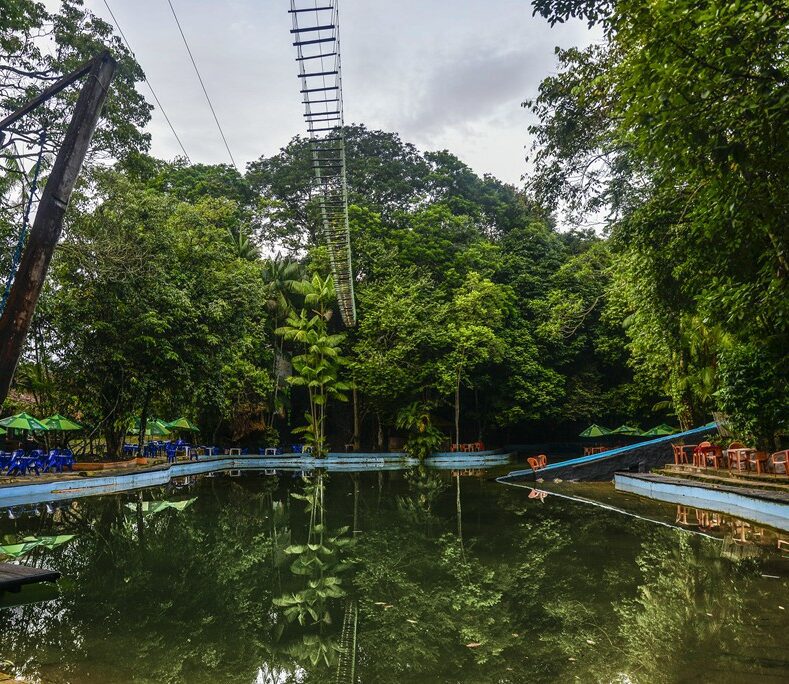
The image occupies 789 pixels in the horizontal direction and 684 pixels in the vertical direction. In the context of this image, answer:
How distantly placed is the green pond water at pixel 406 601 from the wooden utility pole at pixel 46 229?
206cm

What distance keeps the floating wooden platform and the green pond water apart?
16 cm

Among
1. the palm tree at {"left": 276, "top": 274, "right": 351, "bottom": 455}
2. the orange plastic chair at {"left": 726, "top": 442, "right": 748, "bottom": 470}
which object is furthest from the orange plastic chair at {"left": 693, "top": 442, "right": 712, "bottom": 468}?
the palm tree at {"left": 276, "top": 274, "right": 351, "bottom": 455}

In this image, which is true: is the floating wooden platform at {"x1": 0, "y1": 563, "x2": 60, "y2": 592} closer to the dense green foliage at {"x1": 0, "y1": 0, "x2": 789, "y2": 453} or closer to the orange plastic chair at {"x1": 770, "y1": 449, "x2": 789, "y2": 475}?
the dense green foliage at {"x1": 0, "y1": 0, "x2": 789, "y2": 453}

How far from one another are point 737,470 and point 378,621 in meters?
9.20

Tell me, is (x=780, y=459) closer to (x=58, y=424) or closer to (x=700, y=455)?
(x=700, y=455)

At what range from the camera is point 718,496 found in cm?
946

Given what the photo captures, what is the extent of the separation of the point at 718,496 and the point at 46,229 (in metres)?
10.4

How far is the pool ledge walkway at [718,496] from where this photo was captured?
7641 millimetres

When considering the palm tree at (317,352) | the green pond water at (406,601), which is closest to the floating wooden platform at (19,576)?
the green pond water at (406,601)

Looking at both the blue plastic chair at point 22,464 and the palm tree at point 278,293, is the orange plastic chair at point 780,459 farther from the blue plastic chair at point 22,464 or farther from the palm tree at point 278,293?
the palm tree at point 278,293

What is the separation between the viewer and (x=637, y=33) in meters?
5.23

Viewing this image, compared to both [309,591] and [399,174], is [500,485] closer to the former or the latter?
[309,591]

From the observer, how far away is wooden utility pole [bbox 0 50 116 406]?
4.15 metres

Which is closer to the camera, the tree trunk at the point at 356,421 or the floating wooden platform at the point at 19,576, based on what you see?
the floating wooden platform at the point at 19,576
